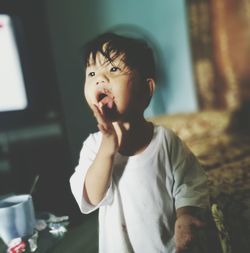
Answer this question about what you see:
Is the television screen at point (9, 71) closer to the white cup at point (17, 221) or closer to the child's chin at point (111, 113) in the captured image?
the white cup at point (17, 221)

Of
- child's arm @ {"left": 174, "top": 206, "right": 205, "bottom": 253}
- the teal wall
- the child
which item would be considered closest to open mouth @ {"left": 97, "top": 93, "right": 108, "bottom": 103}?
the child

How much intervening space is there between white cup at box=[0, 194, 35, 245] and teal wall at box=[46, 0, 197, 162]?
1.07 meters

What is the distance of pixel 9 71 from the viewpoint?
111cm

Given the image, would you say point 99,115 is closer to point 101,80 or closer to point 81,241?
point 101,80

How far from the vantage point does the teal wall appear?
1.87 metres

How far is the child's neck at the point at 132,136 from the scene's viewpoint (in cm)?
56

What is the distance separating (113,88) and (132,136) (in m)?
0.10

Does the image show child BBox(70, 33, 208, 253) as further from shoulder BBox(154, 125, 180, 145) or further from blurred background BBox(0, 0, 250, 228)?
blurred background BBox(0, 0, 250, 228)

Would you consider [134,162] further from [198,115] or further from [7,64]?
[198,115]

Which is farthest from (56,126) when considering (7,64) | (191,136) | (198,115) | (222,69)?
(222,69)

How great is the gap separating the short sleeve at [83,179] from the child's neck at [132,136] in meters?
0.05

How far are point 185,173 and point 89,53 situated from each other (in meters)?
0.26

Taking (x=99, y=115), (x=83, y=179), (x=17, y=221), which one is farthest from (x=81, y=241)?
(x=99, y=115)

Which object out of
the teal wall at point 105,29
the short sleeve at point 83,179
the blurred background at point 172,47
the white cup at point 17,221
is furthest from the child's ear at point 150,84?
Answer: the teal wall at point 105,29
